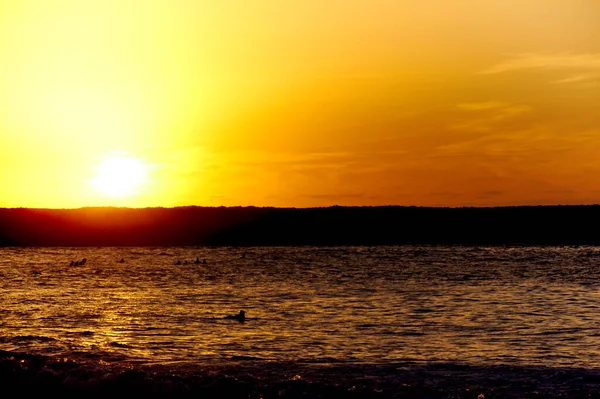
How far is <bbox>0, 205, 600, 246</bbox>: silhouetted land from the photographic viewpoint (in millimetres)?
134875

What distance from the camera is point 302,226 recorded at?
14325 centimetres

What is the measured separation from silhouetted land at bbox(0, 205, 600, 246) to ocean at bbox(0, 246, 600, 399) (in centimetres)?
7245

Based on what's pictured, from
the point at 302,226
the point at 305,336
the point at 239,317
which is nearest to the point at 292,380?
the point at 305,336

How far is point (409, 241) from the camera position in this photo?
135 m

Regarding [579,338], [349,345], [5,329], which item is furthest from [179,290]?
[579,338]

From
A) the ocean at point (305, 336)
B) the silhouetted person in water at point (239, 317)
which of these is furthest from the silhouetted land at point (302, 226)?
the silhouetted person in water at point (239, 317)

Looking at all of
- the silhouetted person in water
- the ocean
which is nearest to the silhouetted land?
the ocean

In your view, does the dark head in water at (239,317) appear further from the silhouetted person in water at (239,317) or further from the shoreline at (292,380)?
the shoreline at (292,380)

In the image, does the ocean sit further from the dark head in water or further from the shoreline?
the dark head in water

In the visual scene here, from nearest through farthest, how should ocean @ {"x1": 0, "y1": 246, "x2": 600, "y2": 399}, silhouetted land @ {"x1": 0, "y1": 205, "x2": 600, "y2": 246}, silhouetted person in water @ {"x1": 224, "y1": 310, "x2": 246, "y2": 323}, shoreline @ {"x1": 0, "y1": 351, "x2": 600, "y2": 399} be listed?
shoreline @ {"x1": 0, "y1": 351, "x2": 600, "y2": 399}, ocean @ {"x1": 0, "y1": 246, "x2": 600, "y2": 399}, silhouetted person in water @ {"x1": 224, "y1": 310, "x2": 246, "y2": 323}, silhouetted land @ {"x1": 0, "y1": 205, "x2": 600, "y2": 246}

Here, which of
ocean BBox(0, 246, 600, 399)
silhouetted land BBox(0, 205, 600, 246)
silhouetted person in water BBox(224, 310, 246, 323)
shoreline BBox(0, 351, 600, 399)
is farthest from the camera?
silhouetted land BBox(0, 205, 600, 246)

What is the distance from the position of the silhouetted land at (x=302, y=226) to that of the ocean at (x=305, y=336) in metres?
72.4

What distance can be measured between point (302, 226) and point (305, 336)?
112m

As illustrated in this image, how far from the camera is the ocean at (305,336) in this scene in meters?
21.9
